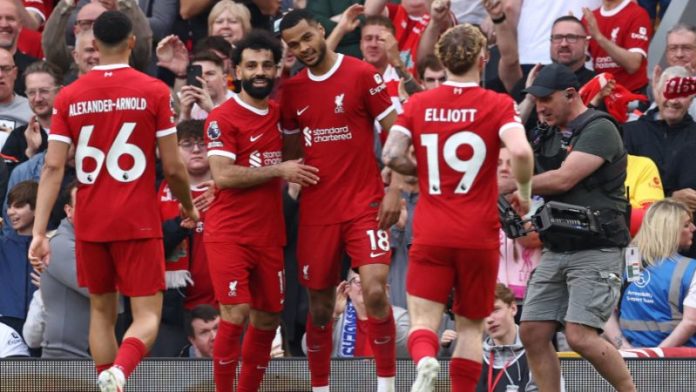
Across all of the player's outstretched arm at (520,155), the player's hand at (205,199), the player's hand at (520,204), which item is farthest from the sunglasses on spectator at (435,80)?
the player's outstretched arm at (520,155)

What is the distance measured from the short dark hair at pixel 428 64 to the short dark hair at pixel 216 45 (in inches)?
64.8

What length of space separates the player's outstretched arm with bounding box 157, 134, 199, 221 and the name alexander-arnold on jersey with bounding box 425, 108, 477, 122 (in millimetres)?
1741

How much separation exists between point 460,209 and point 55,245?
12.3 ft

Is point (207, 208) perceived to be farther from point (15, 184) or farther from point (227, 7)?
point (227, 7)

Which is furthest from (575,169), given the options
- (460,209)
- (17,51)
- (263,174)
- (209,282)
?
(17,51)

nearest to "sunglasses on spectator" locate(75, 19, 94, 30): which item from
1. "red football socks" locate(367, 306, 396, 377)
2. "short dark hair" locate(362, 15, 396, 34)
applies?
"short dark hair" locate(362, 15, 396, 34)

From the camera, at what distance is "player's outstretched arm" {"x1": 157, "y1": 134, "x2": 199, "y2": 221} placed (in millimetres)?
10766

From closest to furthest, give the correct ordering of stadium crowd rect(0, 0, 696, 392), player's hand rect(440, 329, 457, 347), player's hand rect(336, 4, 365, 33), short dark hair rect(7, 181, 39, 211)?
stadium crowd rect(0, 0, 696, 392) < player's hand rect(440, 329, 457, 347) < short dark hair rect(7, 181, 39, 211) < player's hand rect(336, 4, 365, 33)

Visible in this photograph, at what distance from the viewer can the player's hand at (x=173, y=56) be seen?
1509 centimetres

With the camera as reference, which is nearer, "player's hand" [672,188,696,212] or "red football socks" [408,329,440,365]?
"red football socks" [408,329,440,365]

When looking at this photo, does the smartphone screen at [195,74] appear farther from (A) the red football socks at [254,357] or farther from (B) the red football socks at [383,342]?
(B) the red football socks at [383,342]

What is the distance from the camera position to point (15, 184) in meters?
13.9

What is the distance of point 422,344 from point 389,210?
1.24 meters

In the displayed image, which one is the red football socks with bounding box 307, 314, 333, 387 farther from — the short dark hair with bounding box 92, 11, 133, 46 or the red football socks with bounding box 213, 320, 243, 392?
the short dark hair with bounding box 92, 11, 133, 46
